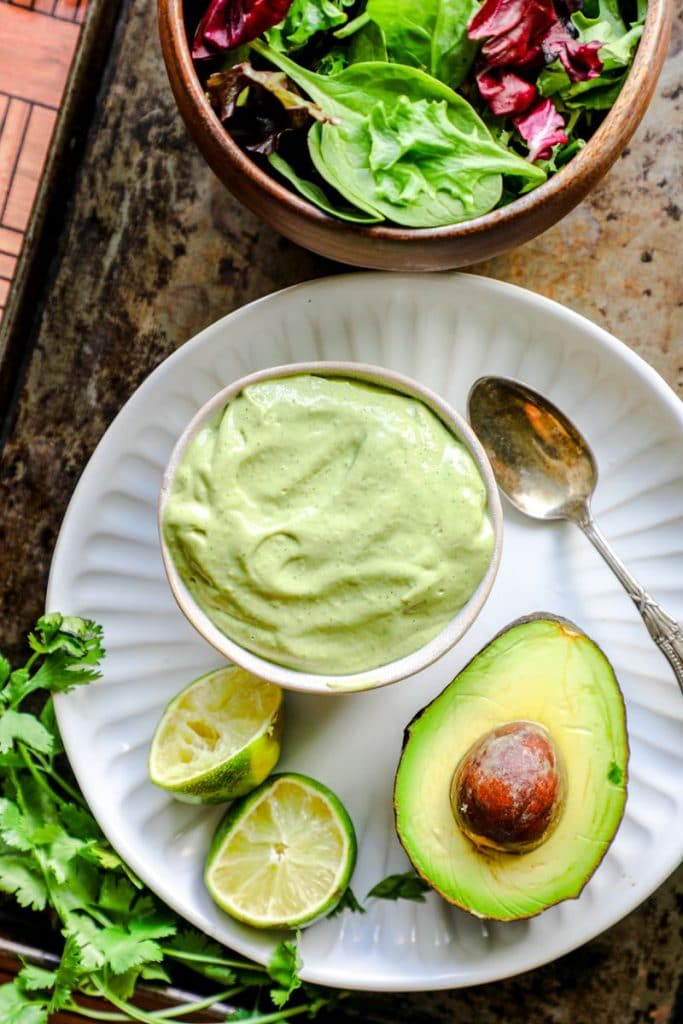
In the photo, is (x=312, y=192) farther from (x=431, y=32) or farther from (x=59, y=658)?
(x=59, y=658)

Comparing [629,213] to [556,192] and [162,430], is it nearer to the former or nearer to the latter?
[556,192]

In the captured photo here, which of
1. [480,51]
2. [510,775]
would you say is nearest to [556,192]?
[480,51]

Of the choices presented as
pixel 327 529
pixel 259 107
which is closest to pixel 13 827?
pixel 327 529

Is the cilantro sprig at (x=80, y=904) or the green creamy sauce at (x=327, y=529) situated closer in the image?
the green creamy sauce at (x=327, y=529)

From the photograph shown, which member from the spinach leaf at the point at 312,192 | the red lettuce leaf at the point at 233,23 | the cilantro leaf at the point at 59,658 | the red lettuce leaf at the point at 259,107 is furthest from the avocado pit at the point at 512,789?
the red lettuce leaf at the point at 233,23

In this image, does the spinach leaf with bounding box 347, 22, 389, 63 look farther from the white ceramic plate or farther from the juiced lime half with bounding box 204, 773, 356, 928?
the juiced lime half with bounding box 204, 773, 356, 928

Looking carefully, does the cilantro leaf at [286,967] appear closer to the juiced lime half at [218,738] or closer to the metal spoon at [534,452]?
the juiced lime half at [218,738]
